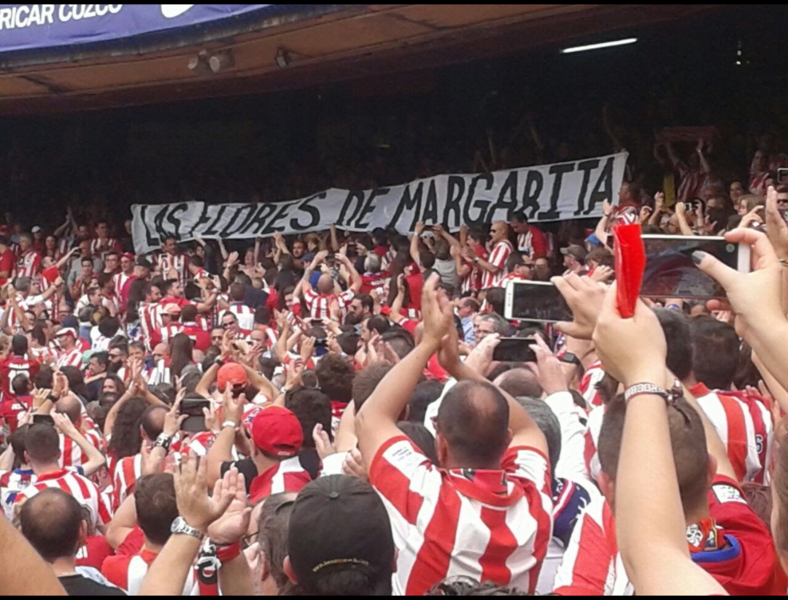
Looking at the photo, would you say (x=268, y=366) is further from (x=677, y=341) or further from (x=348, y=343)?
(x=677, y=341)

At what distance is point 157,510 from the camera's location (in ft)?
10.7

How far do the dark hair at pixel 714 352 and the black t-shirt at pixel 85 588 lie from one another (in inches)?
83.4

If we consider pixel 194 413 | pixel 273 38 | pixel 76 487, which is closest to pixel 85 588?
pixel 76 487

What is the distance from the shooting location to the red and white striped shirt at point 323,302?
11109mm

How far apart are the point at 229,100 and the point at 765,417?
1561 cm

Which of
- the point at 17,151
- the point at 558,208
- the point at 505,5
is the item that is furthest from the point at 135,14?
the point at 17,151

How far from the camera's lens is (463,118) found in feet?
49.1

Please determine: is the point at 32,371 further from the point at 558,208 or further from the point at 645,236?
the point at 645,236

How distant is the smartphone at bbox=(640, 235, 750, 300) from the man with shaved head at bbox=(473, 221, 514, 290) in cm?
854

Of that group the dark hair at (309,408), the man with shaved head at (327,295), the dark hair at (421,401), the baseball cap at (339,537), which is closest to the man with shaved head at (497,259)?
the man with shaved head at (327,295)

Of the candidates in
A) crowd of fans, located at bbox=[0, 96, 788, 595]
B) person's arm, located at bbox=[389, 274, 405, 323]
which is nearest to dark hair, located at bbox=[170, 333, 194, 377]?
person's arm, located at bbox=[389, 274, 405, 323]

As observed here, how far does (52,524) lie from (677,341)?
6.24 feet

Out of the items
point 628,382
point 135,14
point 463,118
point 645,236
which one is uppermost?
point 135,14

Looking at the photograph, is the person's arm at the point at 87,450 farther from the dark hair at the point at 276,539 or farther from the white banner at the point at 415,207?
the white banner at the point at 415,207
